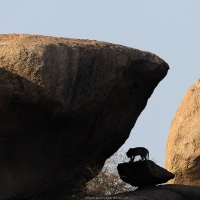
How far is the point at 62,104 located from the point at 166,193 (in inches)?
136

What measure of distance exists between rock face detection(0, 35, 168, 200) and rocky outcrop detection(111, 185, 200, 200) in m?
1.36

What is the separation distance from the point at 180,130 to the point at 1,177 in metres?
6.19

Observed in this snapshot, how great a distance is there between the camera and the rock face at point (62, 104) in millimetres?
14617

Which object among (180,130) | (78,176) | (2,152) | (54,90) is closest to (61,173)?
(78,176)

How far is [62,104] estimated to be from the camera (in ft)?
49.3

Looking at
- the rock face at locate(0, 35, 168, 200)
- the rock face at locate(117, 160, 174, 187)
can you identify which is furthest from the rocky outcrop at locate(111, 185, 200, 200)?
the rock face at locate(0, 35, 168, 200)

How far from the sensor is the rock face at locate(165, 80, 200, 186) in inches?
800

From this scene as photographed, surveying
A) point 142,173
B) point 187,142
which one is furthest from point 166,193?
point 187,142

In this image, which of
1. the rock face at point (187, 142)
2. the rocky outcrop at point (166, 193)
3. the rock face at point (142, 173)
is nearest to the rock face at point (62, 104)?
the rock face at point (142, 173)

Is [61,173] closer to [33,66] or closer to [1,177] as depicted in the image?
[1,177]

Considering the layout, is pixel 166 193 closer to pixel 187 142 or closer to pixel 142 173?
pixel 142 173

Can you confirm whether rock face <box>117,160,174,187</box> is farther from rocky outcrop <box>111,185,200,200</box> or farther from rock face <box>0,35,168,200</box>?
rock face <box>0,35,168,200</box>

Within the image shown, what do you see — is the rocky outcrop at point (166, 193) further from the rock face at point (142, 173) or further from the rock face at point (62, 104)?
the rock face at point (62, 104)

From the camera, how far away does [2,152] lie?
1591cm
